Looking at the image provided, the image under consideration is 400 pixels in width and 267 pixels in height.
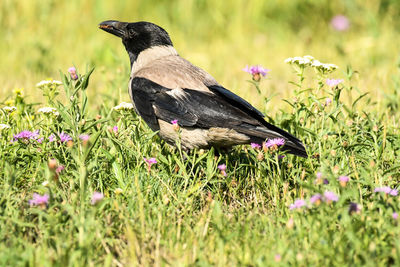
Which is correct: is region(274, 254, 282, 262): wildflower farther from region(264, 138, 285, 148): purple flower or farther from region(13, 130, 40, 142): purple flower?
region(13, 130, 40, 142): purple flower

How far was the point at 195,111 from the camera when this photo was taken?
13.9ft

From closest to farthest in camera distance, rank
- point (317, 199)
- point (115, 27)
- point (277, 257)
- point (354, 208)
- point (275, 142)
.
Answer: point (277, 257) → point (317, 199) → point (354, 208) → point (275, 142) → point (115, 27)

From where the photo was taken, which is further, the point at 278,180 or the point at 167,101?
the point at 167,101

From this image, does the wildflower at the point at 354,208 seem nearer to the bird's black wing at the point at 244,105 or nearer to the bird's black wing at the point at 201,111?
the bird's black wing at the point at 201,111

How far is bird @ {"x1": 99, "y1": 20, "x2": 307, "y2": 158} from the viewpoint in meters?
4.11

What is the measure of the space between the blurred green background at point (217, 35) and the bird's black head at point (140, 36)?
1.77m

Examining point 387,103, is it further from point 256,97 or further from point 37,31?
point 37,31

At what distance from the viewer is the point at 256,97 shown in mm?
6125

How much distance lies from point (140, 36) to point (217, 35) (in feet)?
14.2

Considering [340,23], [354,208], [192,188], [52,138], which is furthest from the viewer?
[340,23]

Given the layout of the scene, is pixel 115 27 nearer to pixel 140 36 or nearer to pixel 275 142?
pixel 140 36

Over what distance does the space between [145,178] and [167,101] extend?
79cm

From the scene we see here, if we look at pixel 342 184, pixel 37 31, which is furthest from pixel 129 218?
pixel 37 31

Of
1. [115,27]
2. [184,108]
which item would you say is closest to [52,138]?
[184,108]
